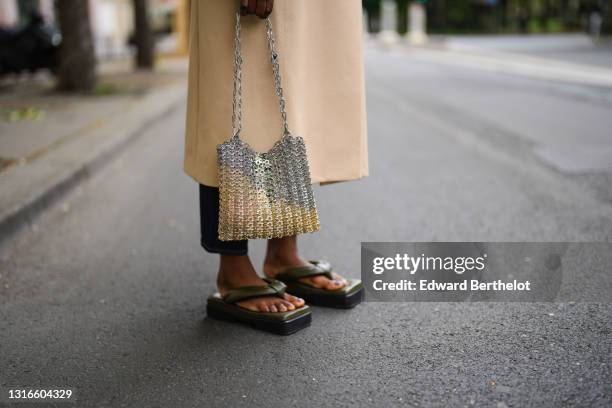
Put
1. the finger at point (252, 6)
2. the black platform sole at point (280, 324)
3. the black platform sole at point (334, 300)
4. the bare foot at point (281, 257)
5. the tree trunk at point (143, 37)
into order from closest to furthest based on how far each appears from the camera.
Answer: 1. the finger at point (252, 6)
2. the black platform sole at point (280, 324)
3. the black platform sole at point (334, 300)
4. the bare foot at point (281, 257)
5. the tree trunk at point (143, 37)

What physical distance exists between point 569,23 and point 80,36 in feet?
139

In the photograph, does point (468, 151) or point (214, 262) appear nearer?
point (214, 262)

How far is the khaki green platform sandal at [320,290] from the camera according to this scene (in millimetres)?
2682

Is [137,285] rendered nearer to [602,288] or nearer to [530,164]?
[602,288]

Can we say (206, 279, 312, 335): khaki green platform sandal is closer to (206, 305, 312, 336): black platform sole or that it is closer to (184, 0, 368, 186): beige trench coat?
(206, 305, 312, 336): black platform sole

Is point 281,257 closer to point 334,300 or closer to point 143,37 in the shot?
point 334,300

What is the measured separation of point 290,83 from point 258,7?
281mm

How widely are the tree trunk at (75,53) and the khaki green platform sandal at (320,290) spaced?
9.06 metres

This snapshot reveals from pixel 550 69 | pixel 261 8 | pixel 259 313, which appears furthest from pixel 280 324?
pixel 550 69

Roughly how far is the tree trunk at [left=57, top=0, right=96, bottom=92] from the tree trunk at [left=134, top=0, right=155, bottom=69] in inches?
233

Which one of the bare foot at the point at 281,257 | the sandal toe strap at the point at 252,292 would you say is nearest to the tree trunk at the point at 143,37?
the bare foot at the point at 281,257

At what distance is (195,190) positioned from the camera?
16.4ft

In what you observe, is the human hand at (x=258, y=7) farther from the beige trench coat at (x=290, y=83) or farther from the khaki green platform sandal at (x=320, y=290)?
the khaki green platform sandal at (x=320, y=290)

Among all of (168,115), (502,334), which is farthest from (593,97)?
(502,334)
